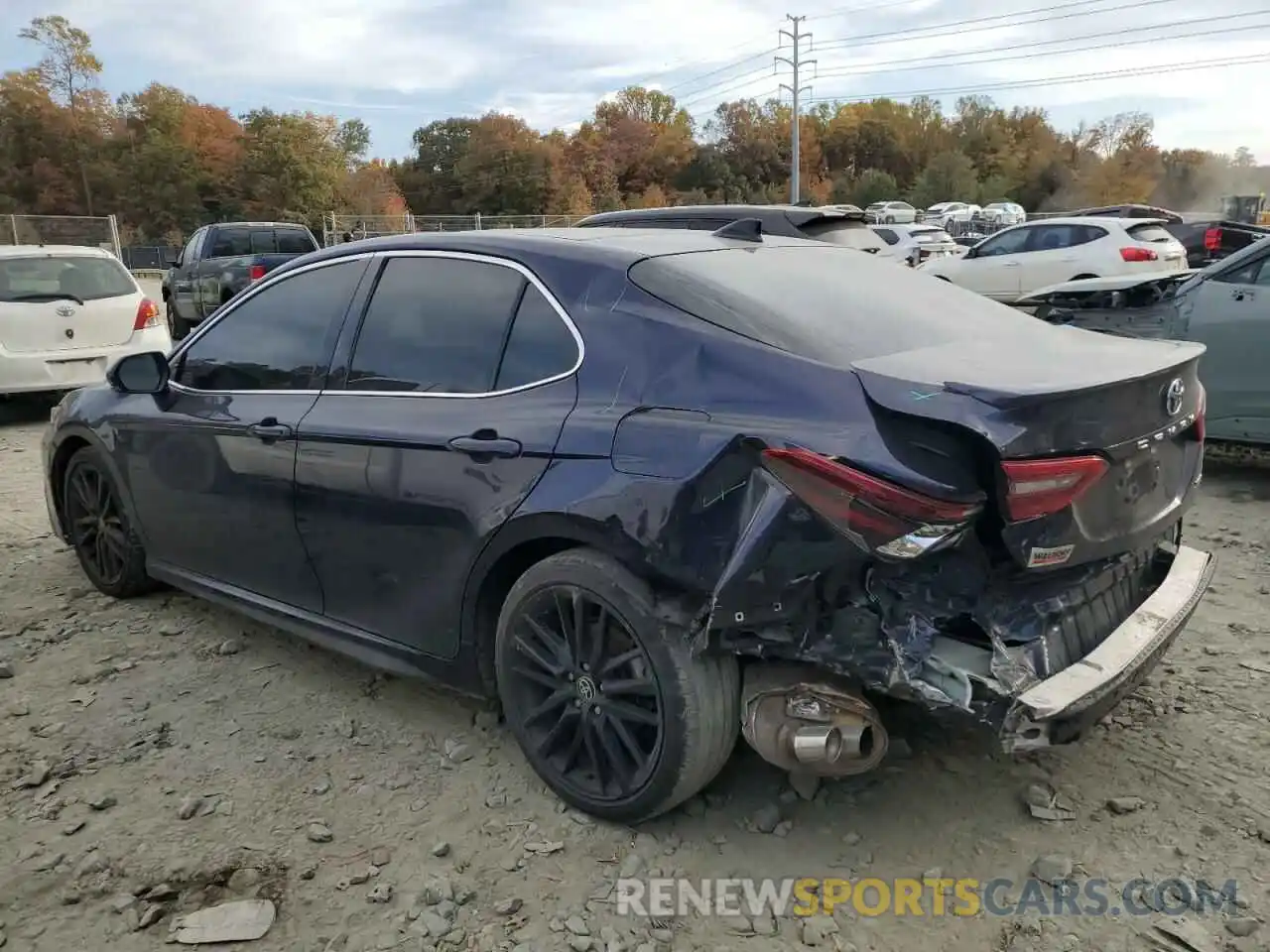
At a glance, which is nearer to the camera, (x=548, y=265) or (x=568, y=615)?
(x=568, y=615)

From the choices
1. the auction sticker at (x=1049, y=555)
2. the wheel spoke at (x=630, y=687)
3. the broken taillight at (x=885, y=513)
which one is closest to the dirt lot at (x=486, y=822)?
the wheel spoke at (x=630, y=687)

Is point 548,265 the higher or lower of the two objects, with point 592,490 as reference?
higher

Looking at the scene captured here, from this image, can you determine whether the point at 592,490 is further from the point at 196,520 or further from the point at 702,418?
the point at 196,520

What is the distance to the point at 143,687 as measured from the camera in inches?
150

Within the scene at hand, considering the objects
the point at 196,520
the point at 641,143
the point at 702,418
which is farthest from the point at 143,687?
the point at 641,143

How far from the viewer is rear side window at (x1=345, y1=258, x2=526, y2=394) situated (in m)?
3.06

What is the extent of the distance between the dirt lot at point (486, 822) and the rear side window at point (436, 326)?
1212 millimetres

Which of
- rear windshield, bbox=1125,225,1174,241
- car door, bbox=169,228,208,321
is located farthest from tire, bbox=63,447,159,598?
rear windshield, bbox=1125,225,1174,241

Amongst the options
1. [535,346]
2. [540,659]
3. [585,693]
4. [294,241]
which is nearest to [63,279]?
[294,241]

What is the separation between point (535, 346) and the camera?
2932mm

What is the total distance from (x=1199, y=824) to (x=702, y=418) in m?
1.80

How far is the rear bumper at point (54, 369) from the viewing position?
28.5 feet

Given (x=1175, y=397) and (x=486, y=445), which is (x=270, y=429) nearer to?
(x=486, y=445)

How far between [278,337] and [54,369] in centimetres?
638
